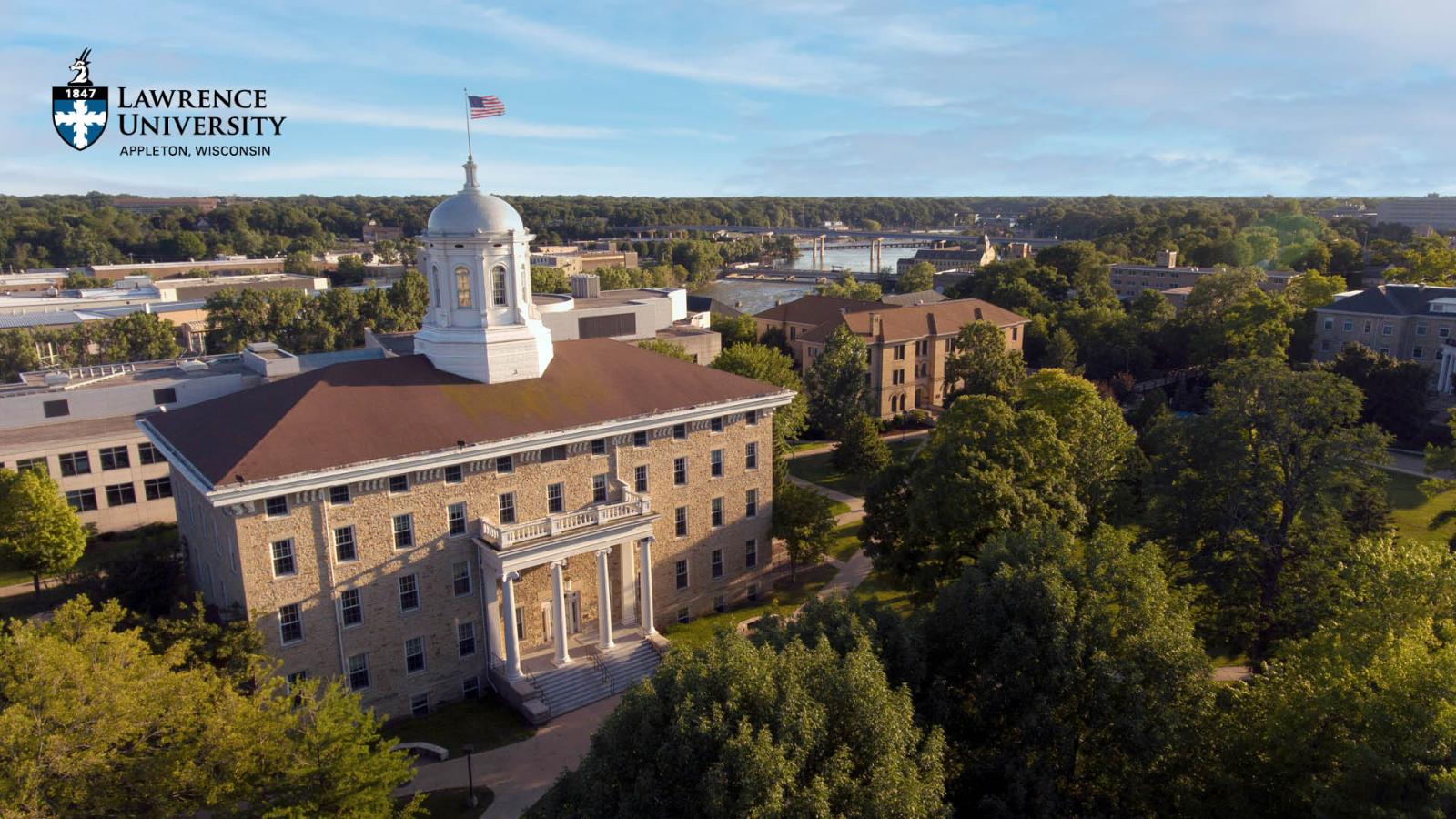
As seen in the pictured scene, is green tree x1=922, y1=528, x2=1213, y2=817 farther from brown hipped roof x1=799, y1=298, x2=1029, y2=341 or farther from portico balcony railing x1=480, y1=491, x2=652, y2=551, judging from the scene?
brown hipped roof x1=799, y1=298, x2=1029, y2=341

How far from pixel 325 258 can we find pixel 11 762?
164 metres

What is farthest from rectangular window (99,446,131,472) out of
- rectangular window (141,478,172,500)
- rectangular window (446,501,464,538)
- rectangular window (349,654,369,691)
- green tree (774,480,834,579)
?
green tree (774,480,834,579)

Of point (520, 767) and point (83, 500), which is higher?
point (83, 500)

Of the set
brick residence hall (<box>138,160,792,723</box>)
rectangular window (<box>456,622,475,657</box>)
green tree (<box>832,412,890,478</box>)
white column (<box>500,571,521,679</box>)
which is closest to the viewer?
brick residence hall (<box>138,160,792,723</box>)

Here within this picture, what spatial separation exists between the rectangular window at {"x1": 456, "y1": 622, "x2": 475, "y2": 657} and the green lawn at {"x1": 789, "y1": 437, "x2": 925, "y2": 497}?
30.1 metres

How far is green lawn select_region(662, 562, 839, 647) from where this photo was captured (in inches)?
1500

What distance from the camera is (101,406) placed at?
163ft

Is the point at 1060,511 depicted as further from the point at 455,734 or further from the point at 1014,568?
the point at 455,734

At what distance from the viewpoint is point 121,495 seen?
161 feet

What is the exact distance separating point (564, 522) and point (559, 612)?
3437 millimetres

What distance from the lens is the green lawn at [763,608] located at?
3809cm

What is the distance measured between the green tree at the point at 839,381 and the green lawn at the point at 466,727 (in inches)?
1527

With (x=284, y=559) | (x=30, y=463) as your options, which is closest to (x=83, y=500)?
(x=30, y=463)

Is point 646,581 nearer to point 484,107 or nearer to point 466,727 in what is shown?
point 466,727
